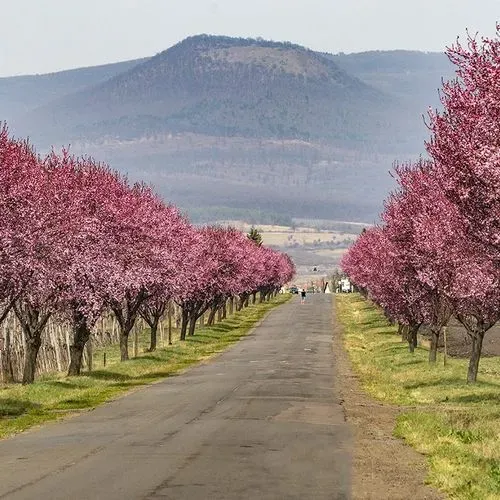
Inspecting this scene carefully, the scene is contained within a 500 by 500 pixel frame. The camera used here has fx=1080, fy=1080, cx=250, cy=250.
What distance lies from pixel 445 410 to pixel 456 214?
6.74m

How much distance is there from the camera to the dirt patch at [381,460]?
744 inches

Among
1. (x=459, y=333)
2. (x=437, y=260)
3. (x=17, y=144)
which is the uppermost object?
(x=17, y=144)

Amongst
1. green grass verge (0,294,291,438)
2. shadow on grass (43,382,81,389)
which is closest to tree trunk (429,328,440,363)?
green grass verge (0,294,291,438)

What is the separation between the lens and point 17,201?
3659 cm

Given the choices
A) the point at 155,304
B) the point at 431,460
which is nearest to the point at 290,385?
the point at 431,460

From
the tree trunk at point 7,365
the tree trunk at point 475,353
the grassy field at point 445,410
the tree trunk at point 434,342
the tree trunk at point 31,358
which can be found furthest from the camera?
the tree trunk at point 7,365

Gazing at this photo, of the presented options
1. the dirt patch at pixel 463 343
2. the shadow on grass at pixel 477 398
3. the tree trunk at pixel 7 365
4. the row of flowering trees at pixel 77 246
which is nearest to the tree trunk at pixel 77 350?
the row of flowering trees at pixel 77 246

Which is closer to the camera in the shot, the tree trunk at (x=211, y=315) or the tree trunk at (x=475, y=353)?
the tree trunk at (x=475, y=353)

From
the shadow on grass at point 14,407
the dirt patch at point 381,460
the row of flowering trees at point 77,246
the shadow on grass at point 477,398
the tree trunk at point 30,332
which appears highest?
the row of flowering trees at point 77,246

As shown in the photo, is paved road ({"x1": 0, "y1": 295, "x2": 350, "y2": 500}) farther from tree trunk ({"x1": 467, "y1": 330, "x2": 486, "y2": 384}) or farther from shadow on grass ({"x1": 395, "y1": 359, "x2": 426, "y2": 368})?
shadow on grass ({"x1": 395, "y1": 359, "x2": 426, "y2": 368})

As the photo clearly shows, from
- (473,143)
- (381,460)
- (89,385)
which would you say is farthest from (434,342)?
(381,460)

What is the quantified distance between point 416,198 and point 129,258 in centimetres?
1753

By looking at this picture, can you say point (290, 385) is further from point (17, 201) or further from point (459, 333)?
point (459, 333)

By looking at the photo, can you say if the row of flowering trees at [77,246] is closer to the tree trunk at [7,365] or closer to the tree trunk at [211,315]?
the tree trunk at [7,365]
